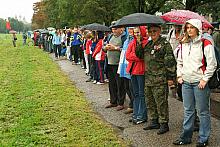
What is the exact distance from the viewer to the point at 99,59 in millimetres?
11008

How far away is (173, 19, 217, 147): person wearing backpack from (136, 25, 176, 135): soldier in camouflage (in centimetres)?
39

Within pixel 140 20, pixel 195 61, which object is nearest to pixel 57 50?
pixel 140 20

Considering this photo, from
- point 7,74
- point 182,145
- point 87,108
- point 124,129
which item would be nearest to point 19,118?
point 87,108

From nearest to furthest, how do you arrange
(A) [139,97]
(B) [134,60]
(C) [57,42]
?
(B) [134,60] → (A) [139,97] → (C) [57,42]

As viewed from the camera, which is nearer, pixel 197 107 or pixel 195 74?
pixel 195 74

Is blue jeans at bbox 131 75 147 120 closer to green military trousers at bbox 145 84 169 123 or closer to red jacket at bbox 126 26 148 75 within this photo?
red jacket at bbox 126 26 148 75

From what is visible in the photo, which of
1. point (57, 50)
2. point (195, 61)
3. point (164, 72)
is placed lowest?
point (57, 50)

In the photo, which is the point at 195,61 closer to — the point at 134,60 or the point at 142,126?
the point at 134,60

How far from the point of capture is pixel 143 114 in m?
6.84

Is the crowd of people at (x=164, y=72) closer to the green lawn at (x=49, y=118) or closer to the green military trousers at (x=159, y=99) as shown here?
the green military trousers at (x=159, y=99)

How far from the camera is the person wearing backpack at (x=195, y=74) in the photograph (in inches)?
197

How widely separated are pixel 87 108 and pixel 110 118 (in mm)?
1043

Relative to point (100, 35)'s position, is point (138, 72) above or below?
below

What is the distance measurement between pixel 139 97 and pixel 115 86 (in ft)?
5.75
